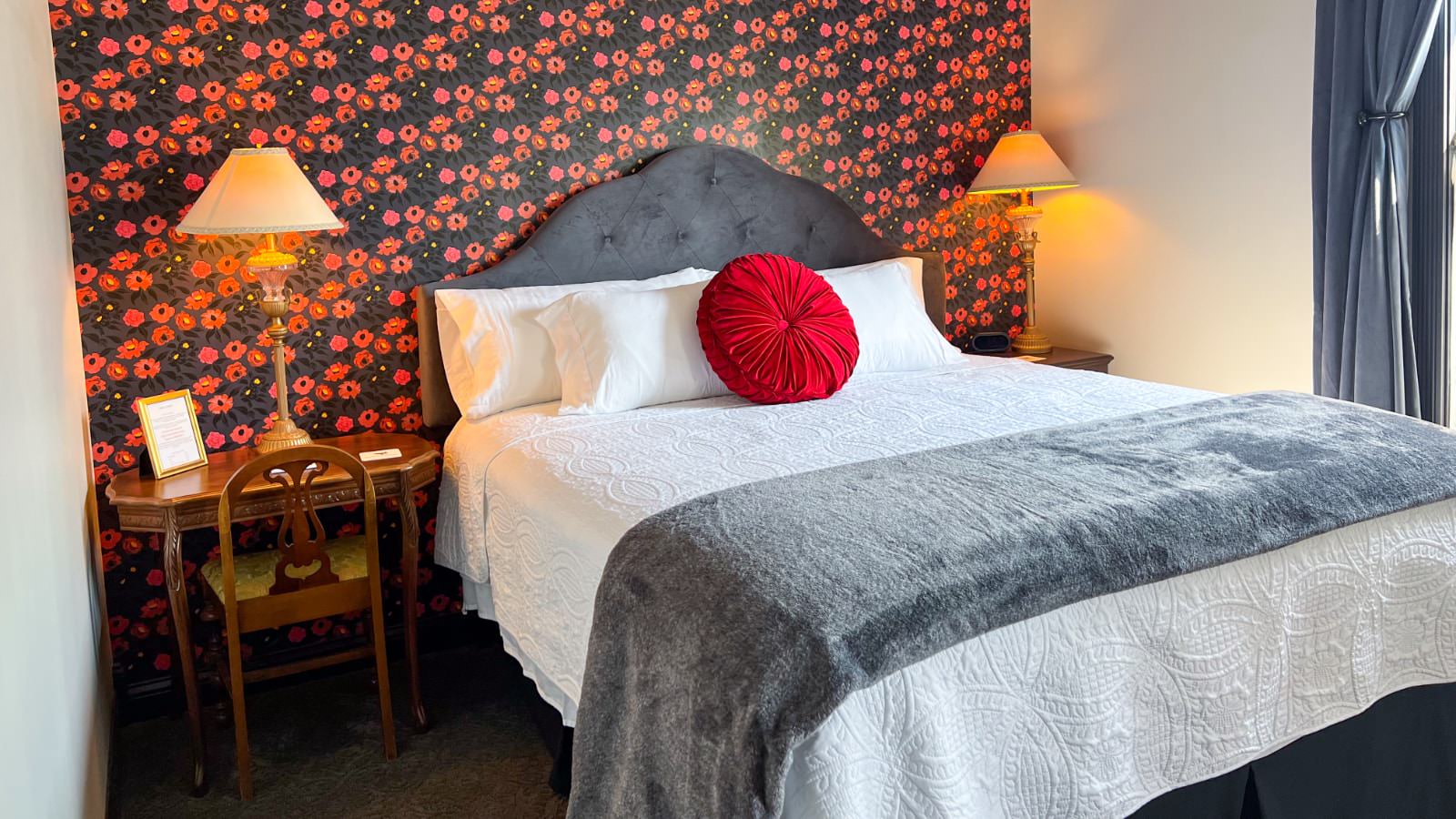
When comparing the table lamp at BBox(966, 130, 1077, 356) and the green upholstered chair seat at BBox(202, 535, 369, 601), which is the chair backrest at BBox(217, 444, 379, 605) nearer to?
the green upholstered chair seat at BBox(202, 535, 369, 601)

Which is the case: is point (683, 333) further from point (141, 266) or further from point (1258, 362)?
point (1258, 362)

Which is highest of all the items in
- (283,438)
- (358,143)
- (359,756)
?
(358,143)

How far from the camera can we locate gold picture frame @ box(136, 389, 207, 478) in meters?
2.59

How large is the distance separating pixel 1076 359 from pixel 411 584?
256cm

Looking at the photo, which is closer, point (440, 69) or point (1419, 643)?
point (1419, 643)

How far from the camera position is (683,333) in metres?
3.02

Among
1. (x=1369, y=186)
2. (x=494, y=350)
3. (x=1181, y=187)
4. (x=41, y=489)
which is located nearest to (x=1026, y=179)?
(x=1181, y=187)

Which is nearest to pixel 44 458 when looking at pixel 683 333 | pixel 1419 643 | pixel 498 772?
pixel 498 772

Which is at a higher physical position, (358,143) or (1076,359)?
(358,143)

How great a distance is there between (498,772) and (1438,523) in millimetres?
2027

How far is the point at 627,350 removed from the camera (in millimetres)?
2914

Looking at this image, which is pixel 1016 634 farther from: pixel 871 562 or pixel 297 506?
pixel 297 506

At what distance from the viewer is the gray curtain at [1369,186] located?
125 inches

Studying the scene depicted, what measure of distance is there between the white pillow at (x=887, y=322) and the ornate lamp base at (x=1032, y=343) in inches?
25.3
